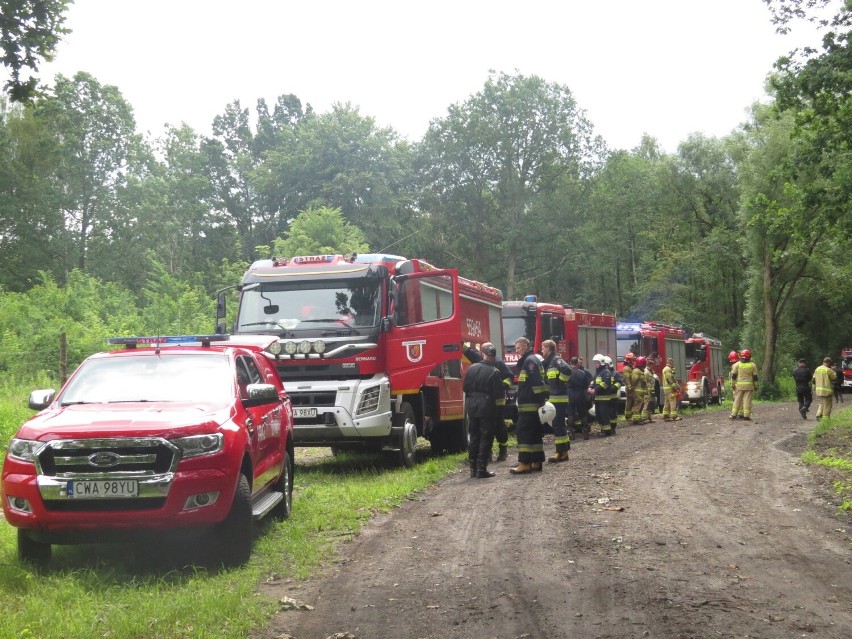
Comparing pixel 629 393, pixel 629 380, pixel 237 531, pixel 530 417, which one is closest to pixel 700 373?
pixel 629 393

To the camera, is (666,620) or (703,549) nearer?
(666,620)

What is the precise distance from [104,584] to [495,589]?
2.87 m

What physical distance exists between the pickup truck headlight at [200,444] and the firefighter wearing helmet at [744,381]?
1963cm

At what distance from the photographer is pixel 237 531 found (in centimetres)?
784

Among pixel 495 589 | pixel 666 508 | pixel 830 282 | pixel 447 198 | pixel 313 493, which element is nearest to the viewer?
pixel 495 589

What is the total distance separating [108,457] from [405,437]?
7.43 m

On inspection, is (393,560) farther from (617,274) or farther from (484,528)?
(617,274)

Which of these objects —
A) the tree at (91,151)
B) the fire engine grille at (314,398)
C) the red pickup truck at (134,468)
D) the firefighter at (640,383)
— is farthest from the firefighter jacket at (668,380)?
the tree at (91,151)

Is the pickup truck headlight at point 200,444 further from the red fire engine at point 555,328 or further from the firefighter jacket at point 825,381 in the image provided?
the firefighter jacket at point 825,381

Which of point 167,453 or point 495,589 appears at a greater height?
point 167,453

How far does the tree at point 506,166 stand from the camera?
5891 centimetres

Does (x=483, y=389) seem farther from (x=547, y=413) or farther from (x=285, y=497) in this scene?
(x=285, y=497)

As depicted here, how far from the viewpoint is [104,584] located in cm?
729

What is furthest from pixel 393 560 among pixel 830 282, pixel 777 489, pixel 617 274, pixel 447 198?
pixel 617 274
